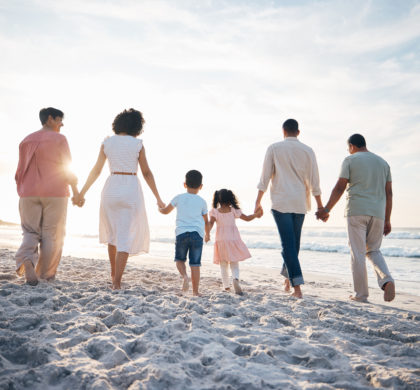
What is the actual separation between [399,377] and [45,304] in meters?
2.91

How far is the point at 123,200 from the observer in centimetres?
420

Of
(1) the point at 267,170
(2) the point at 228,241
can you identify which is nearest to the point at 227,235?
(2) the point at 228,241

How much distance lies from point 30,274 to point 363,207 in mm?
4367

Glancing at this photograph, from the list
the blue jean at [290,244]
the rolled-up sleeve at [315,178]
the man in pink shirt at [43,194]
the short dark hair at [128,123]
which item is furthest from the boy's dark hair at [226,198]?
the man in pink shirt at [43,194]

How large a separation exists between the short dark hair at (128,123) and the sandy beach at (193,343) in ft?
6.58

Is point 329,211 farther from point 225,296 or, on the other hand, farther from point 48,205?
point 48,205

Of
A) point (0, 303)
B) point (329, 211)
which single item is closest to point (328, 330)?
point (329, 211)

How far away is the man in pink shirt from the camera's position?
173 inches

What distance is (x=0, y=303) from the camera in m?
3.17

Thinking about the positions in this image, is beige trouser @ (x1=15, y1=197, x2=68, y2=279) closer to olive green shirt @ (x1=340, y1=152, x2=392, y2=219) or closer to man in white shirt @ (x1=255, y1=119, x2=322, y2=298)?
man in white shirt @ (x1=255, y1=119, x2=322, y2=298)

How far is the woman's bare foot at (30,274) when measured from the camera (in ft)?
13.6

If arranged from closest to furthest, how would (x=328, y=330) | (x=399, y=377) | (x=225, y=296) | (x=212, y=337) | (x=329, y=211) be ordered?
(x=399, y=377), (x=212, y=337), (x=328, y=330), (x=225, y=296), (x=329, y=211)

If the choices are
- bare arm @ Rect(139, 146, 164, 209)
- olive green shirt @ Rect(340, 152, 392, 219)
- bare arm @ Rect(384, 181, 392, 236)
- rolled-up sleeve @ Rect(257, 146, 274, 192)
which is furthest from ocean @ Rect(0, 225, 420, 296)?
bare arm @ Rect(139, 146, 164, 209)

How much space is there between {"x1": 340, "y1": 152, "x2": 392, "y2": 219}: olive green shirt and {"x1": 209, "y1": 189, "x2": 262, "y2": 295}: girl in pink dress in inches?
51.3
